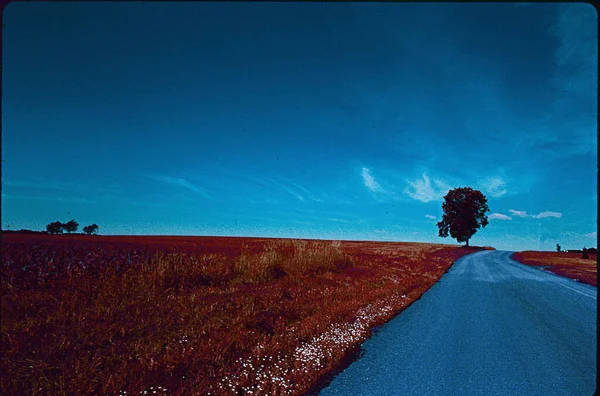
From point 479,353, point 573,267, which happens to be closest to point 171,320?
point 479,353

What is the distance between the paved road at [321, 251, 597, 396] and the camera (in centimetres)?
398

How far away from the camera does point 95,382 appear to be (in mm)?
3801

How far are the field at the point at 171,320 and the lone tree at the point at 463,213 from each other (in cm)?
5850

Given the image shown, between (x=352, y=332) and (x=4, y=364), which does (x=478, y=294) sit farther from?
(x=4, y=364)

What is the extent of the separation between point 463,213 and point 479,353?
66325mm

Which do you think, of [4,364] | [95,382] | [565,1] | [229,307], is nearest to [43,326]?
[4,364]

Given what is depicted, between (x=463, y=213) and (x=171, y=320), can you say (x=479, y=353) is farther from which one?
(x=463, y=213)

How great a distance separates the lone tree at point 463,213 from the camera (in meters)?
62.3

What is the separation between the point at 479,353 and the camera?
5.12 m

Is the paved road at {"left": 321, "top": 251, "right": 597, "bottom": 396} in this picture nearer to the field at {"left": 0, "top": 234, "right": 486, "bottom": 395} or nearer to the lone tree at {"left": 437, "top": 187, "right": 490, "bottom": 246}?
the field at {"left": 0, "top": 234, "right": 486, "bottom": 395}

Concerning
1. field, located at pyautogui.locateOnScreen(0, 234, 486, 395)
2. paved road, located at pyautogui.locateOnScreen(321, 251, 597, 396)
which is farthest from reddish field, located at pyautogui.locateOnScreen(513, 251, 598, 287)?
field, located at pyautogui.locateOnScreen(0, 234, 486, 395)

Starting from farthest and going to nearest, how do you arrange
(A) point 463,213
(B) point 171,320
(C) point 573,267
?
(A) point 463,213, (C) point 573,267, (B) point 171,320

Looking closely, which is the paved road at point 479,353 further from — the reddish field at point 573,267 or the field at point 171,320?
the reddish field at point 573,267

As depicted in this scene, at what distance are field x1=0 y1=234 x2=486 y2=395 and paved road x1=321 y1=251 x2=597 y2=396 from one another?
1.90ft
